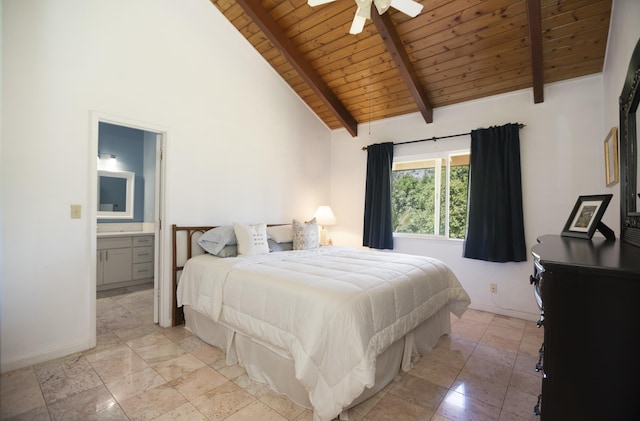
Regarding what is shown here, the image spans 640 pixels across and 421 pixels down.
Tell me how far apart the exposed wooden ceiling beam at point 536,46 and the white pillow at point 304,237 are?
288 centimetres

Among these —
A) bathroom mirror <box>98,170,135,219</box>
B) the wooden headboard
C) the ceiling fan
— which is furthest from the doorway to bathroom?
the ceiling fan

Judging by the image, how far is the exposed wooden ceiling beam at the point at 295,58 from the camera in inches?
122

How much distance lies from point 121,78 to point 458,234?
418cm

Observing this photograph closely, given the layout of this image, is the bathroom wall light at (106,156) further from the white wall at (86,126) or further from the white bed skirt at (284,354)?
the white bed skirt at (284,354)

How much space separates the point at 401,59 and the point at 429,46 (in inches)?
13.3

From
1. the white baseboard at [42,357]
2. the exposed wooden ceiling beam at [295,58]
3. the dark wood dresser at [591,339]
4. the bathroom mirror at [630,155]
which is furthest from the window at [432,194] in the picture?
the white baseboard at [42,357]

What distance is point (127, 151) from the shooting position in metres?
4.67

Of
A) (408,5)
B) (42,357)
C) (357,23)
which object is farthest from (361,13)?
(42,357)

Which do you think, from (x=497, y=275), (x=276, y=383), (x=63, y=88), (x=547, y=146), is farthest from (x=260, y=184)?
(x=547, y=146)

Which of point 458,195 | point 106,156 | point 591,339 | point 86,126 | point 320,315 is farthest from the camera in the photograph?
point 106,156

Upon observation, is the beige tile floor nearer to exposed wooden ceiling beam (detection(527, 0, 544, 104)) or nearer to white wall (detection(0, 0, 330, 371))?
white wall (detection(0, 0, 330, 371))

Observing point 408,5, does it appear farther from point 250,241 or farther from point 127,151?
point 127,151

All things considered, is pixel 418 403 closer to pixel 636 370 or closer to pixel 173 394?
pixel 636 370

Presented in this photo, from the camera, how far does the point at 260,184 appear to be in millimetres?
3885
